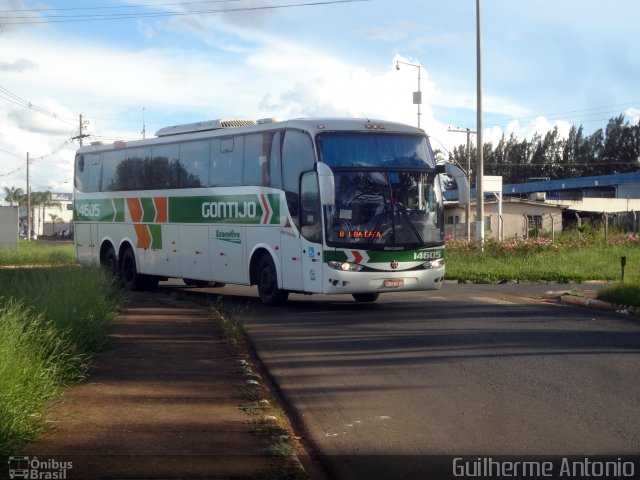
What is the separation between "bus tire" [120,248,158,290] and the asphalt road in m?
7.54

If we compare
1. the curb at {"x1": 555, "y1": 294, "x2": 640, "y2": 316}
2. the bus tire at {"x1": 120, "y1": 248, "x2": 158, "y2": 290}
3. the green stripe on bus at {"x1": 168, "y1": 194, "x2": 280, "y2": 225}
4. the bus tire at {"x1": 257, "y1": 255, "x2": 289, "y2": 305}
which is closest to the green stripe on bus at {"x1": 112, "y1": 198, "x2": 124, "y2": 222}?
the bus tire at {"x1": 120, "y1": 248, "x2": 158, "y2": 290}

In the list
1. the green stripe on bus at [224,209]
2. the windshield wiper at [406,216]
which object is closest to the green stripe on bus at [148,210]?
the green stripe on bus at [224,209]

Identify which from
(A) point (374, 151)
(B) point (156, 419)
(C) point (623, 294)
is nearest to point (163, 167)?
(A) point (374, 151)

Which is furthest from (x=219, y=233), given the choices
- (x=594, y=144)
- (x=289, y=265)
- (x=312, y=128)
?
(x=594, y=144)

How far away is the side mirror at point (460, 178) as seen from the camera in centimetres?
1678

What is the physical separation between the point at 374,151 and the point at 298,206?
1.81 m

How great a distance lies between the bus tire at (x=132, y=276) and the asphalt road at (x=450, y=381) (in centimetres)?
754

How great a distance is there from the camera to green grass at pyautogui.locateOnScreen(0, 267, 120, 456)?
672 centimetres

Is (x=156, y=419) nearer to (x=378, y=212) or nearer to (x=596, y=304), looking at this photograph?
(x=378, y=212)

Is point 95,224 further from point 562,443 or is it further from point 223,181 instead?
point 562,443

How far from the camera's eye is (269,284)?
18000mm

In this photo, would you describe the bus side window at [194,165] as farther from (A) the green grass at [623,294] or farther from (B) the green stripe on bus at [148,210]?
(A) the green grass at [623,294]

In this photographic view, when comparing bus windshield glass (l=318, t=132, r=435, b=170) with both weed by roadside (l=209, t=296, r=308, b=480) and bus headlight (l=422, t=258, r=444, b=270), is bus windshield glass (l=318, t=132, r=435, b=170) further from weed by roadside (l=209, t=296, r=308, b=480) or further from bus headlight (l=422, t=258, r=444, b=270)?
weed by roadside (l=209, t=296, r=308, b=480)

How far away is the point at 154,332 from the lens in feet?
43.7
